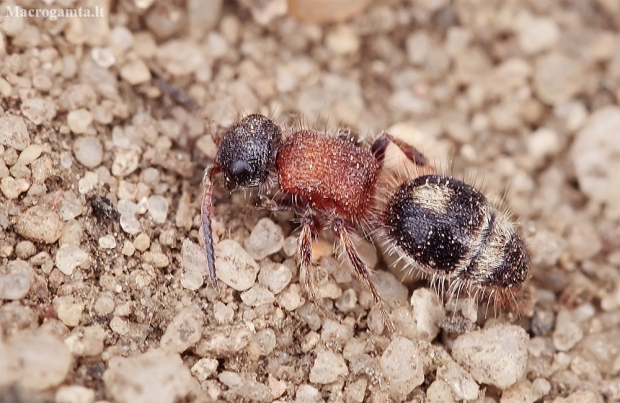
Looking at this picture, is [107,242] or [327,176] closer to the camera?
[107,242]

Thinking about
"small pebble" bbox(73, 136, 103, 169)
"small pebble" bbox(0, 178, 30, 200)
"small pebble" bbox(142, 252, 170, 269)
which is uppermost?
"small pebble" bbox(0, 178, 30, 200)

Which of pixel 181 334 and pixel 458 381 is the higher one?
pixel 181 334

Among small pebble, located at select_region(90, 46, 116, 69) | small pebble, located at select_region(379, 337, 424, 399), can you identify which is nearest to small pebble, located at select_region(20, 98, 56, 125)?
small pebble, located at select_region(90, 46, 116, 69)

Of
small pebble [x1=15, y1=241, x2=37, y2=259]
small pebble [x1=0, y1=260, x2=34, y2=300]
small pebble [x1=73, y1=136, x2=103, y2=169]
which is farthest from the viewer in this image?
small pebble [x1=73, y1=136, x2=103, y2=169]

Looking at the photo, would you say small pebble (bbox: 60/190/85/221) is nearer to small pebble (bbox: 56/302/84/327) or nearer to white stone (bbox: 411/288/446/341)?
small pebble (bbox: 56/302/84/327)

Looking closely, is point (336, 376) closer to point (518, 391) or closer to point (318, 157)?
point (518, 391)

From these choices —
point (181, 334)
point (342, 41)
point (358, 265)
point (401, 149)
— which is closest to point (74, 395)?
point (181, 334)

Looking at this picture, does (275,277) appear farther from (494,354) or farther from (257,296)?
(494,354)
